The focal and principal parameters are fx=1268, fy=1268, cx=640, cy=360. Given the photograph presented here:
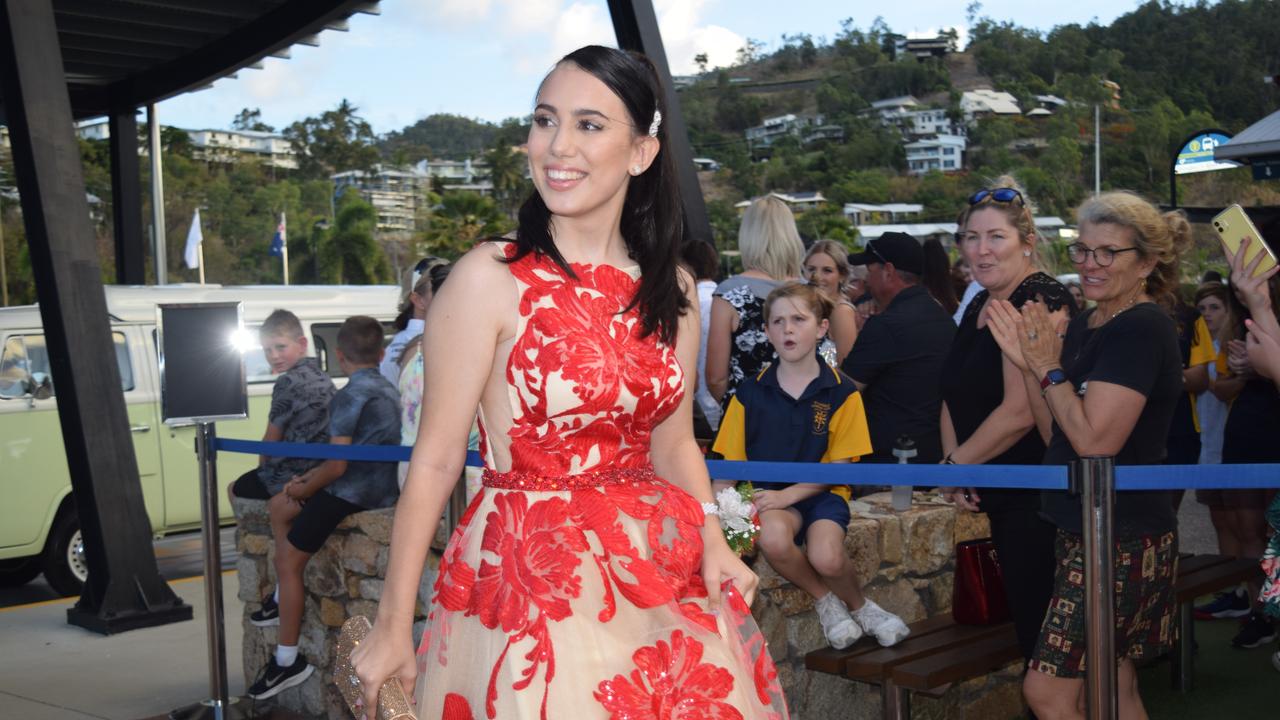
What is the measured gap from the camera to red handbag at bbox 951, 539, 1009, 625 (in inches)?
198

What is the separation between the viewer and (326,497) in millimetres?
5895

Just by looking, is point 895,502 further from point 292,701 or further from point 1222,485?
point 292,701

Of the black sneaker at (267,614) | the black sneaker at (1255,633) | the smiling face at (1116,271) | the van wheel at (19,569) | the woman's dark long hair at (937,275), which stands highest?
the smiling face at (1116,271)

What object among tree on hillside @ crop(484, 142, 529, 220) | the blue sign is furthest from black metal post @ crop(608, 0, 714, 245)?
tree on hillside @ crop(484, 142, 529, 220)

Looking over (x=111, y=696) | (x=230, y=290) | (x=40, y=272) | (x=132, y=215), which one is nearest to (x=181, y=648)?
(x=111, y=696)

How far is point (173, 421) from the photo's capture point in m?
5.39

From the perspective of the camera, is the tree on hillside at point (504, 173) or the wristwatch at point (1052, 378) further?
the tree on hillside at point (504, 173)

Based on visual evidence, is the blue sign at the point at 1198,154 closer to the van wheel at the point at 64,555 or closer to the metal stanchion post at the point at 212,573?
the van wheel at the point at 64,555

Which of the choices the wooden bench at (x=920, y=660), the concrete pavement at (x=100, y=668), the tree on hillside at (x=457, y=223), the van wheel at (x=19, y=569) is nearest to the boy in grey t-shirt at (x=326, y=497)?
the concrete pavement at (x=100, y=668)

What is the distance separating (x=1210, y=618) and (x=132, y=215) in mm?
11349

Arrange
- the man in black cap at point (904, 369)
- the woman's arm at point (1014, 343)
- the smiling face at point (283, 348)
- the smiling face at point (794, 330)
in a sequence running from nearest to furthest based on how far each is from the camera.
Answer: the woman's arm at point (1014, 343) → the smiling face at point (794, 330) → the man in black cap at point (904, 369) → the smiling face at point (283, 348)

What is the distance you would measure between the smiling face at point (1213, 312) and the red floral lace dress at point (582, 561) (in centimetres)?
700

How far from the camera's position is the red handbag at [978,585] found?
5020mm

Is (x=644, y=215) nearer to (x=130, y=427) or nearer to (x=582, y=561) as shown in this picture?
(x=582, y=561)
